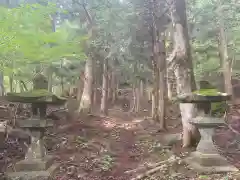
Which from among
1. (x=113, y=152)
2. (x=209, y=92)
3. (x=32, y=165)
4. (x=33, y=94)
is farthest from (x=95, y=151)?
(x=209, y=92)

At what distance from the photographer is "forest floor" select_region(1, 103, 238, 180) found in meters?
8.86

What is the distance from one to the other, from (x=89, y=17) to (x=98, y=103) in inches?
463

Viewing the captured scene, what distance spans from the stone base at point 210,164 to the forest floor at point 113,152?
0.80 feet

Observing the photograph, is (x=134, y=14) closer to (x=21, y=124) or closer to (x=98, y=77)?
(x=98, y=77)

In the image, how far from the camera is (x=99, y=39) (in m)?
19.0

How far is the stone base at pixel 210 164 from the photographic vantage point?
8164 millimetres

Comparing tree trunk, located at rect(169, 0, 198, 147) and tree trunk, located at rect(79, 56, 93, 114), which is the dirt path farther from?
tree trunk, located at rect(169, 0, 198, 147)

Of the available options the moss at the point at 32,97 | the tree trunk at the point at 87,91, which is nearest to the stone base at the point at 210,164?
the moss at the point at 32,97

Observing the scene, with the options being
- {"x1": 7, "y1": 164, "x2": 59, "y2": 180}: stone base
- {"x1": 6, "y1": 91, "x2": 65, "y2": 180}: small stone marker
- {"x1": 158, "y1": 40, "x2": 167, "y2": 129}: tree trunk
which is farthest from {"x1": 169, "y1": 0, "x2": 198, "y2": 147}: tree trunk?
{"x1": 7, "y1": 164, "x2": 59, "y2": 180}: stone base

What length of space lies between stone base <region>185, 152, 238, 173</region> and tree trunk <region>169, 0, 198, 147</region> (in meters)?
1.87

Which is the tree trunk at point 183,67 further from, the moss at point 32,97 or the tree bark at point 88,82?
the tree bark at point 88,82

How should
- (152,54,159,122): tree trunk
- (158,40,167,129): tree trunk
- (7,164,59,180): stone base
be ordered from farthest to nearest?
(152,54,159,122): tree trunk
(158,40,167,129): tree trunk
(7,164,59,180): stone base

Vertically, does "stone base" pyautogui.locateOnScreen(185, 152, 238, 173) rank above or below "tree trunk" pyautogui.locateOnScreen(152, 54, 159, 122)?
below

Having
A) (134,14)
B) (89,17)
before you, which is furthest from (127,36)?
(89,17)
